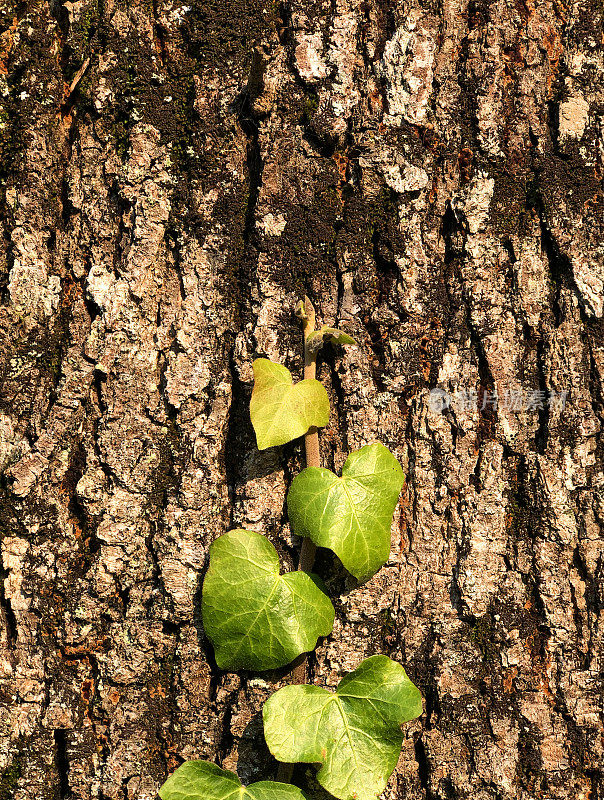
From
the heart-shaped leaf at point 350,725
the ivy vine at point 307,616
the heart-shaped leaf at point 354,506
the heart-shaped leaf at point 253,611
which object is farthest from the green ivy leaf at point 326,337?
the heart-shaped leaf at point 350,725

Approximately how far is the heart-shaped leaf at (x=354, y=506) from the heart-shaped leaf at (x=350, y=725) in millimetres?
202

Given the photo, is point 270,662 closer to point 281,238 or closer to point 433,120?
point 281,238

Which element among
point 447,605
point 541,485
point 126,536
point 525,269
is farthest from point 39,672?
point 525,269

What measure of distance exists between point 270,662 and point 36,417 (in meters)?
0.68

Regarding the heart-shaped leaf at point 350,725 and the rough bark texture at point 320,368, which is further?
the rough bark texture at point 320,368

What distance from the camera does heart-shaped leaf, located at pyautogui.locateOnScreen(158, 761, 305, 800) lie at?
3.65 ft

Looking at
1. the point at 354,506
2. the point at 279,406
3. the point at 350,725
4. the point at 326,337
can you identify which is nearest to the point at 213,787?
the point at 350,725

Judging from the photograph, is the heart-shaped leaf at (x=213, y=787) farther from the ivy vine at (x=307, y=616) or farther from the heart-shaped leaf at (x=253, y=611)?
the heart-shaped leaf at (x=253, y=611)

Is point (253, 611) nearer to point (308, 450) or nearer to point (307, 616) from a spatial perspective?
point (307, 616)

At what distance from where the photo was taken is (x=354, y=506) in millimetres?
1165

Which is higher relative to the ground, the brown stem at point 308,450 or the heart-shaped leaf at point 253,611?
the brown stem at point 308,450

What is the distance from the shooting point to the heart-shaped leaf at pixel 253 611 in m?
1.14

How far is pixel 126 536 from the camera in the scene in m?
1.23

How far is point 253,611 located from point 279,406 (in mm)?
394
